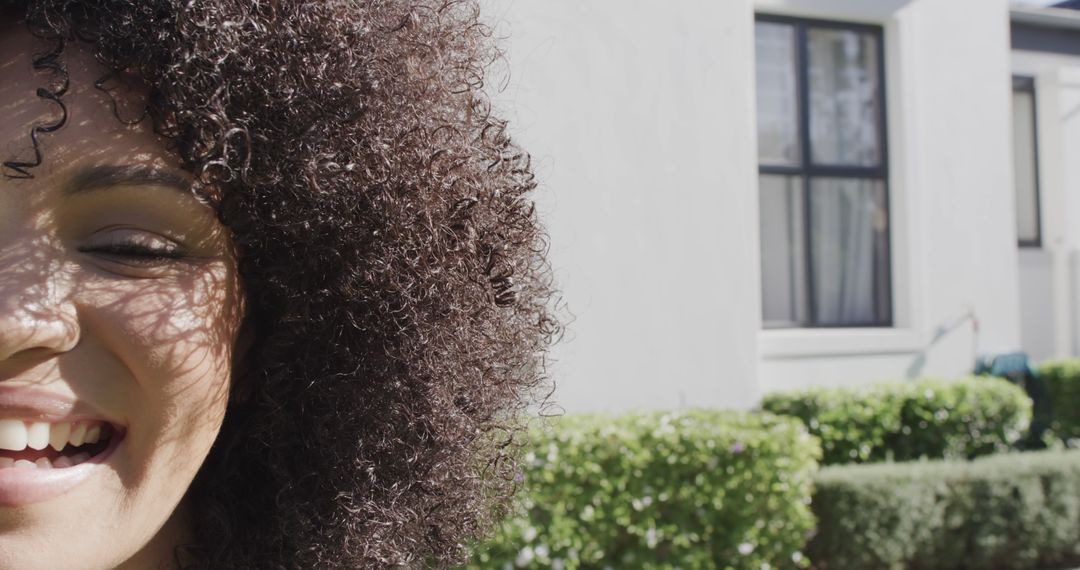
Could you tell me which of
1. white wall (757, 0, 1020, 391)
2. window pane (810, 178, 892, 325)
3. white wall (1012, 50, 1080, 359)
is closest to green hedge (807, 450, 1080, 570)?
white wall (757, 0, 1020, 391)

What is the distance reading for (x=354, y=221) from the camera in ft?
5.14

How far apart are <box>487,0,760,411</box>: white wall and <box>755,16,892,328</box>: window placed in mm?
1019

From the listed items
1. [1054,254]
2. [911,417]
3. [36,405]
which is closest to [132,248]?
[36,405]

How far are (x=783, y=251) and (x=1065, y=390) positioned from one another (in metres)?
4.05

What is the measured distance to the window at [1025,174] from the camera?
38.7 ft

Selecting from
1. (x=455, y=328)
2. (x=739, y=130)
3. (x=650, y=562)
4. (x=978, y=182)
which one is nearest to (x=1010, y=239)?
(x=978, y=182)

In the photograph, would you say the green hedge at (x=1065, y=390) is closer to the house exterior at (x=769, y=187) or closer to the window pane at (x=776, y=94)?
the house exterior at (x=769, y=187)

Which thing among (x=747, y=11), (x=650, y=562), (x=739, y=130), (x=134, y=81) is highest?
(x=747, y=11)

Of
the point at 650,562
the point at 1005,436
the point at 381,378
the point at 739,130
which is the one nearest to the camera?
the point at 381,378

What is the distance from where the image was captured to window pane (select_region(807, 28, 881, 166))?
833 cm

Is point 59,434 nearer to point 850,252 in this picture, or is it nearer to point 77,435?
point 77,435

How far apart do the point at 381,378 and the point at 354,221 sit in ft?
0.88

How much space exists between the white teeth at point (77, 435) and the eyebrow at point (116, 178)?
29 cm

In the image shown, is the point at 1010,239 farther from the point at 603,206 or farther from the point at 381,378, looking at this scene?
the point at 381,378
